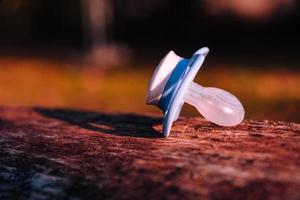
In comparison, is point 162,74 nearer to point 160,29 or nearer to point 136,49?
point 136,49

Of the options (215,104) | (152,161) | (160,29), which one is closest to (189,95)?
(215,104)

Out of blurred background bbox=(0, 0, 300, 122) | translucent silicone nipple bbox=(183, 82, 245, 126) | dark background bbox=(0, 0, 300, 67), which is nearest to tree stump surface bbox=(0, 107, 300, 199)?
translucent silicone nipple bbox=(183, 82, 245, 126)

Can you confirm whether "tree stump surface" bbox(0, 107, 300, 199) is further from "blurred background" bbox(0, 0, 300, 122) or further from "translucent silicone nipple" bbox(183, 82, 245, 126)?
"blurred background" bbox(0, 0, 300, 122)

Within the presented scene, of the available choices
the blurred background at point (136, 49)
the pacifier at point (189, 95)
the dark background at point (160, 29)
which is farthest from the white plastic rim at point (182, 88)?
the dark background at point (160, 29)

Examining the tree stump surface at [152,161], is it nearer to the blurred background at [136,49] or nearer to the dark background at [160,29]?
the blurred background at [136,49]

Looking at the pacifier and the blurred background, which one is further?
the blurred background

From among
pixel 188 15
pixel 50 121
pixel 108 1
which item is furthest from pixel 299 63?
pixel 50 121
